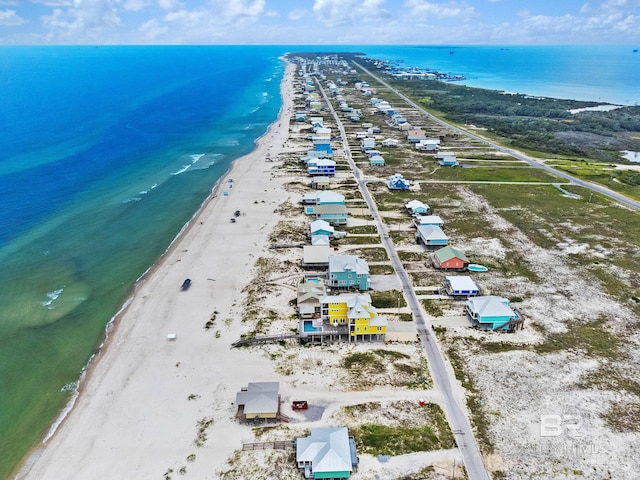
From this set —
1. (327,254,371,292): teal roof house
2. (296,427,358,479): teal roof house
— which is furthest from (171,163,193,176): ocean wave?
(296,427,358,479): teal roof house

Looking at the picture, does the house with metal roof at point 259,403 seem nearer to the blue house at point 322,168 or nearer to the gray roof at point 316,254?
the gray roof at point 316,254

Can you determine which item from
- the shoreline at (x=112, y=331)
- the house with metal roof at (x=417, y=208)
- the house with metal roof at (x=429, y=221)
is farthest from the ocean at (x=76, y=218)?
the house with metal roof at (x=429, y=221)

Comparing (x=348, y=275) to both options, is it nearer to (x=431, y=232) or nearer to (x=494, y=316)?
(x=494, y=316)

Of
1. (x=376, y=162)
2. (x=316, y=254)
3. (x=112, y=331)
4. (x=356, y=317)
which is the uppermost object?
(x=356, y=317)

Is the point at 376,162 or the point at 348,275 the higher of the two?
the point at 348,275

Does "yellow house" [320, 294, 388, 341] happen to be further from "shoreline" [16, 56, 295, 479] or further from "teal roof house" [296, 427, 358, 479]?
"shoreline" [16, 56, 295, 479]

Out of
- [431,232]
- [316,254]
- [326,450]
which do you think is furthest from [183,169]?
[326,450]
